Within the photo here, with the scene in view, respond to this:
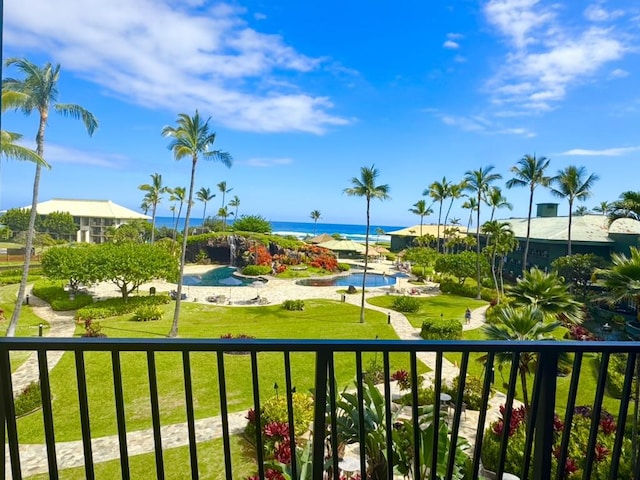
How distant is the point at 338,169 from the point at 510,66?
25.4 feet

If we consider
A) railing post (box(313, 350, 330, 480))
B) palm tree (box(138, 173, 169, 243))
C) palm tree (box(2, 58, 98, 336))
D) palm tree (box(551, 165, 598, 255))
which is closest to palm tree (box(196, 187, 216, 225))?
palm tree (box(138, 173, 169, 243))

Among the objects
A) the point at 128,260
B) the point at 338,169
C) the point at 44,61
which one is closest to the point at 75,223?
the point at 128,260

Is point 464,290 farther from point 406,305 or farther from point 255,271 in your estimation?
point 255,271

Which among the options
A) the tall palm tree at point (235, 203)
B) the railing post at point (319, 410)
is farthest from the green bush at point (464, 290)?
the tall palm tree at point (235, 203)

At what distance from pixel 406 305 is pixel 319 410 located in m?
13.5

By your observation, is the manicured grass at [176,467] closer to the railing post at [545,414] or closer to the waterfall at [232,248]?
the railing post at [545,414]

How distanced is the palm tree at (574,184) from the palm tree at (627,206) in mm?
2853

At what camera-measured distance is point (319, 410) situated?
968 millimetres

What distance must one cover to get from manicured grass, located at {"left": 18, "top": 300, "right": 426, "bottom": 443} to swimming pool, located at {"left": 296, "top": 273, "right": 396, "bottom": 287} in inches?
252

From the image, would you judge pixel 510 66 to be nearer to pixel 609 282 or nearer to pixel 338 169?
pixel 609 282

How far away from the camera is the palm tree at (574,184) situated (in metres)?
9.98

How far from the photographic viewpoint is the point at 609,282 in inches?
201

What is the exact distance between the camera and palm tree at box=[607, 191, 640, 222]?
658 centimetres

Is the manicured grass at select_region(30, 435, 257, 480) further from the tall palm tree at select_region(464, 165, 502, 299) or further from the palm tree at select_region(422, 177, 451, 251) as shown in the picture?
the palm tree at select_region(422, 177, 451, 251)
